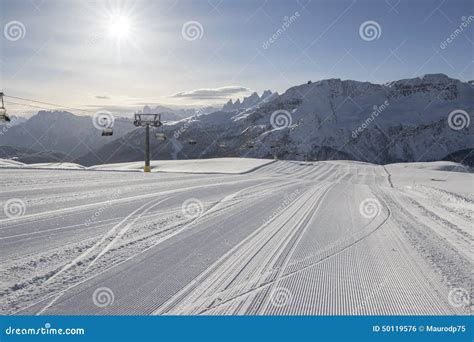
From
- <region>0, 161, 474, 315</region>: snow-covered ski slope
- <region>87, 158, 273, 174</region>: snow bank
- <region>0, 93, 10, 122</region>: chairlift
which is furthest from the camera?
<region>87, 158, 273, 174</region>: snow bank

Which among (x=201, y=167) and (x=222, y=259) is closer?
(x=222, y=259)

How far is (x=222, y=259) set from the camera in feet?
18.7

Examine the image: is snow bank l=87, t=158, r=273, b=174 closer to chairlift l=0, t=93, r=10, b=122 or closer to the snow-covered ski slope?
chairlift l=0, t=93, r=10, b=122

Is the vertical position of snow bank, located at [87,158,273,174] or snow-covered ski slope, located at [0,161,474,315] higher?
snow bank, located at [87,158,273,174]

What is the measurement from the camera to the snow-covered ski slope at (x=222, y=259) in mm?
4271


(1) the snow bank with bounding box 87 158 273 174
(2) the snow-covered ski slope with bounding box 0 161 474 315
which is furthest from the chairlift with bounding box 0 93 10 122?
(2) the snow-covered ski slope with bounding box 0 161 474 315

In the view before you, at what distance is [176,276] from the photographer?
494cm

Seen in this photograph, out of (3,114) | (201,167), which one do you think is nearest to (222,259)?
(3,114)

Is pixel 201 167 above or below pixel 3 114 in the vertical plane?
below

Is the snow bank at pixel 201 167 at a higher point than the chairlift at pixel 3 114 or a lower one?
lower

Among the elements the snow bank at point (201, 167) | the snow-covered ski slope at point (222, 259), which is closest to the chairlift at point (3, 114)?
the snow bank at point (201, 167)

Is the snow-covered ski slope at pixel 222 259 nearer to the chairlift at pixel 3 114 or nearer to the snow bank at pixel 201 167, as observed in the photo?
the chairlift at pixel 3 114

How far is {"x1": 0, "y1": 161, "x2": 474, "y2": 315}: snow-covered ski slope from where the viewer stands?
427 cm

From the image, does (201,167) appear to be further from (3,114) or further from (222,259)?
(222,259)
